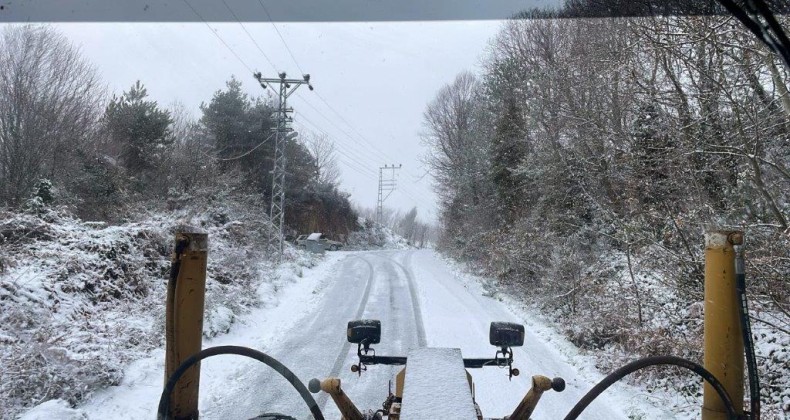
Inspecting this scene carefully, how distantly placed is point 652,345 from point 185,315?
7693mm

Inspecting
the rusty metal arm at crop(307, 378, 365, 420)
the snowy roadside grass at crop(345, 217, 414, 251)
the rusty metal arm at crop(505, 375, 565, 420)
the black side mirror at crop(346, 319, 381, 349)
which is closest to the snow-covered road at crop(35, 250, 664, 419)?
the rusty metal arm at crop(307, 378, 365, 420)

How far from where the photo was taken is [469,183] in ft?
90.9

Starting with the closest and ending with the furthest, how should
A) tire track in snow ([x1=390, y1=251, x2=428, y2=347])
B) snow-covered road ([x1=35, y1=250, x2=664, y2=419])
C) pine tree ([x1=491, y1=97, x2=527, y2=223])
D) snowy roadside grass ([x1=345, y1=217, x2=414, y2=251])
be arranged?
snow-covered road ([x1=35, y1=250, x2=664, y2=419]) → tire track in snow ([x1=390, y1=251, x2=428, y2=347]) → pine tree ([x1=491, y1=97, x2=527, y2=223]) → snowy roadside grass ([x1=345, y1=217, x2=414, y2=251])

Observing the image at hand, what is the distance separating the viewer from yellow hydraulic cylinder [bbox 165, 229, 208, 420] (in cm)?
182

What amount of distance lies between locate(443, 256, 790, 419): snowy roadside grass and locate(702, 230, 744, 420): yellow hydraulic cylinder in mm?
4979

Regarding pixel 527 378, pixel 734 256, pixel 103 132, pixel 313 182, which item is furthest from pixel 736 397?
pixel 313 182

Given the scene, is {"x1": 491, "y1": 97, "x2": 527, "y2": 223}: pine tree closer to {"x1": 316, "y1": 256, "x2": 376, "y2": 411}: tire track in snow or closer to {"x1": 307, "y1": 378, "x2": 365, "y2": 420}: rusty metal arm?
{"x1": 316, "y1": 256, "x2": 376, "y2": 411}: tire track in snow

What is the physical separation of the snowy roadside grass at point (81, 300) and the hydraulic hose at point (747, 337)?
6131 millimetres

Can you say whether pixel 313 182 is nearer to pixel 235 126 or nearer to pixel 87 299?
pixel 235 126

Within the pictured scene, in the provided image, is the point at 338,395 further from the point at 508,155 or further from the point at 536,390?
the point at 508,155

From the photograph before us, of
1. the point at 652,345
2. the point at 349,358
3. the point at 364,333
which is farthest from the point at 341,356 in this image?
the point at 364,333

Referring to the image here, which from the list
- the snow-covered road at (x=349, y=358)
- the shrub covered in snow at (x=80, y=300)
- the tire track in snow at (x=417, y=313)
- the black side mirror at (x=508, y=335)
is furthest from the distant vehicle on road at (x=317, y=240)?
the black side mirror at (x=508, y=335)

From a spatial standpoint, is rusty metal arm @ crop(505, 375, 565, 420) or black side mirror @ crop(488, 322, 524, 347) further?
black side mirror @ crop(488, 322, 524, 347)

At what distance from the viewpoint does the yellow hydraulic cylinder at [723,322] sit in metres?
1.81
